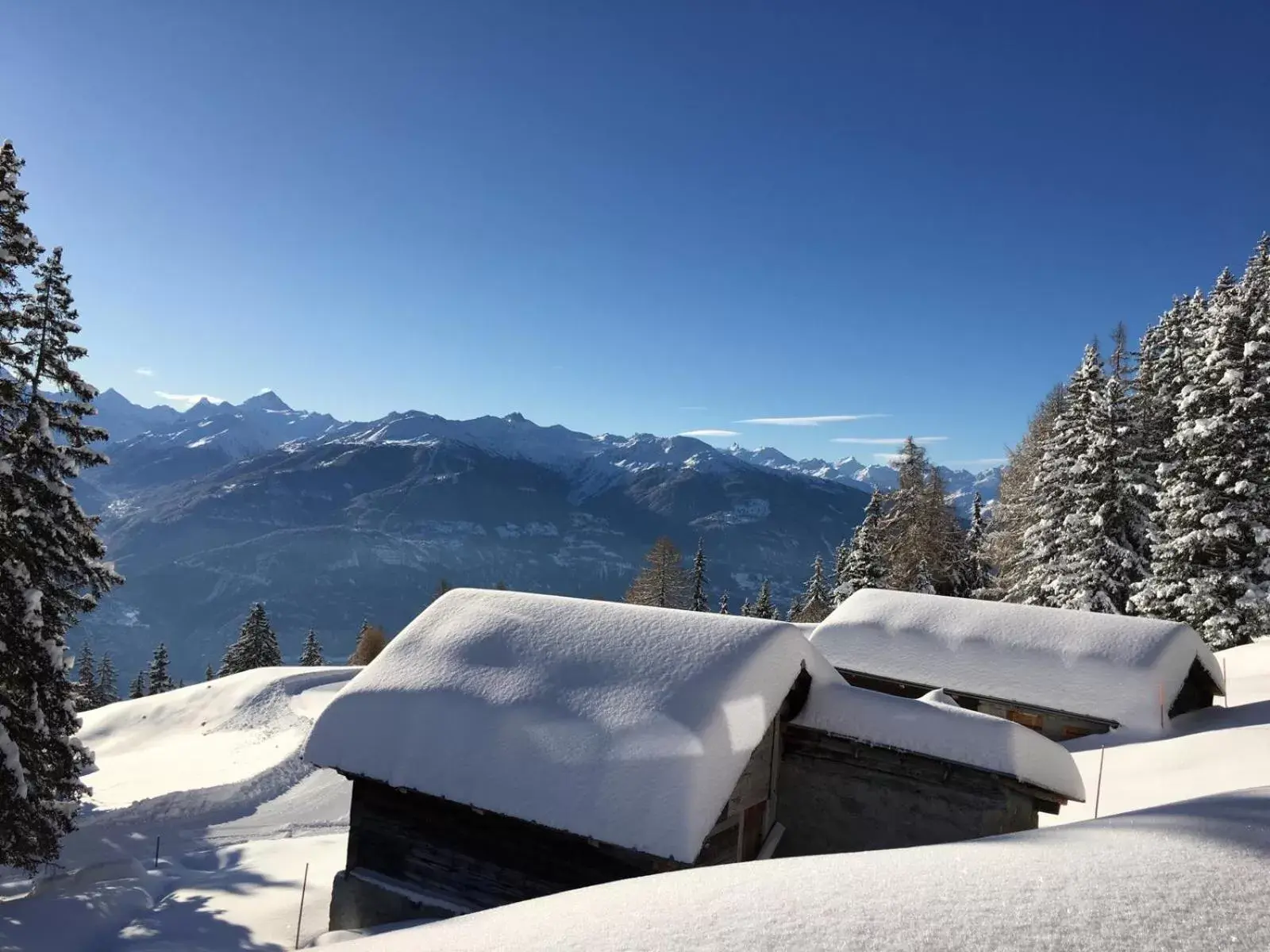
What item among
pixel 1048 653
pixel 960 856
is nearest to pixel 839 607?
pixel 1048 653

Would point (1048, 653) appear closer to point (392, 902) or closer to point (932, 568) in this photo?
point (392, 902)

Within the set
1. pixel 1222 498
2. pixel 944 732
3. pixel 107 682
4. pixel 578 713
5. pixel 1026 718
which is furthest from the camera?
pixel 107 682

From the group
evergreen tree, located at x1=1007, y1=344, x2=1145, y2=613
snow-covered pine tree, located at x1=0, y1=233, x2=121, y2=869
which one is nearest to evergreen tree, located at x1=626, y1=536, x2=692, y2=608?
evergreen tree, located at x1=1007, y1=344, x2=1145, y2=613

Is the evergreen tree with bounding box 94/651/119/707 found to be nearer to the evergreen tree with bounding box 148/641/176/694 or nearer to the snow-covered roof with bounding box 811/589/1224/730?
the evergreen tree with bounding box 148/641/176/694

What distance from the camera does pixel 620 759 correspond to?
359 inches

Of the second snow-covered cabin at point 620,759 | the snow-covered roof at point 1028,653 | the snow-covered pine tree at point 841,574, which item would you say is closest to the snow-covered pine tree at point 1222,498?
the snow-covered roof at point 1028,653

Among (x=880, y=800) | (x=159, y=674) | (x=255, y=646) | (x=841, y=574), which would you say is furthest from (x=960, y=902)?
(x=159, y=674)

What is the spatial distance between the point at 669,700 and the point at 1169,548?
22.9 metres

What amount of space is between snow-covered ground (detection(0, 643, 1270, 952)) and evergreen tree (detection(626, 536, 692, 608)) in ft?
78.9

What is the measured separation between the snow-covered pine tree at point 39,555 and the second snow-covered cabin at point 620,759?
7.27 m

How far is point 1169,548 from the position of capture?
79.0ft

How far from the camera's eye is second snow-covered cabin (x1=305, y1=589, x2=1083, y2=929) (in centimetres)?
909

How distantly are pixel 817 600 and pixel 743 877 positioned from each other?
51.1 meters

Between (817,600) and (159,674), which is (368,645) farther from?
(817,600)
